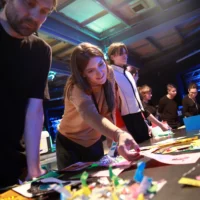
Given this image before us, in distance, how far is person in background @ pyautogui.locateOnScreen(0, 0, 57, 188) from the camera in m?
0.88

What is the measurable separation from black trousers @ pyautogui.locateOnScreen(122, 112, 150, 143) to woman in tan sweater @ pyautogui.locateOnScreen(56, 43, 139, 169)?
28 centimetres

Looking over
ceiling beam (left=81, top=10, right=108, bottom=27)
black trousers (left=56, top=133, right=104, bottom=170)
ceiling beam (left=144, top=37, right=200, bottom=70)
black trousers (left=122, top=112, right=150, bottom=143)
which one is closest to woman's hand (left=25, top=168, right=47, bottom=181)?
black trousers (left=56, top=133, right=104, bottom=170)

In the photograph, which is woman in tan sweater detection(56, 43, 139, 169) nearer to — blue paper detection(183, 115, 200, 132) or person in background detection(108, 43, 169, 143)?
person in background detection(108, 43, 169, 143)

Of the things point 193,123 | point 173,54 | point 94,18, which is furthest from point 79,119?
point 173,54

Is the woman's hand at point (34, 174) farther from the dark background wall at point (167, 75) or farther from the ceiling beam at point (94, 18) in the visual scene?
the dark background wall at point (167, 75)

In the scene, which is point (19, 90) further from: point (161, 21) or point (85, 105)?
point (161, 21)

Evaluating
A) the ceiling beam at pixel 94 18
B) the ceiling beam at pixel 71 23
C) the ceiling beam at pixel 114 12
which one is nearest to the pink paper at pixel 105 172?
the ceiling beam at pixel 71 23

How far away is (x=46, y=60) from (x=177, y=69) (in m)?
5.93

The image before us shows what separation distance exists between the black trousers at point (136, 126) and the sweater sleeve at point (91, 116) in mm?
544

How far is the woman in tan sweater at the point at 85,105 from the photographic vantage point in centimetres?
104

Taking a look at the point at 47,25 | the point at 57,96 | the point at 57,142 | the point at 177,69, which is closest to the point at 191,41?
the point at 177,69

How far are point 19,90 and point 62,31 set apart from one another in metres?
2.13

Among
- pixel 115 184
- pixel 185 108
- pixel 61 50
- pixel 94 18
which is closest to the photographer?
pixel 115 184

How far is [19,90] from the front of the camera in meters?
0.94
